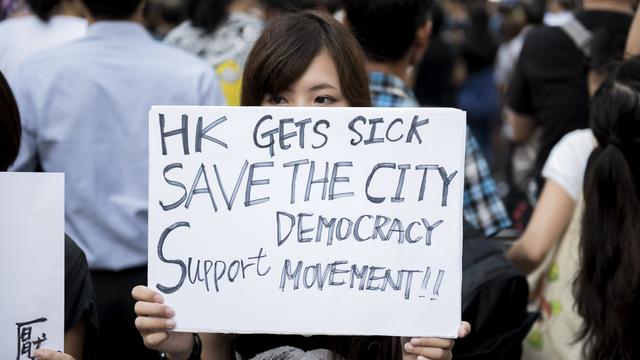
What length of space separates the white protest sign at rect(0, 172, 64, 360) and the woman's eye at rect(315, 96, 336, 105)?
75cm

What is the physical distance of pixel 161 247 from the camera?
222 cm

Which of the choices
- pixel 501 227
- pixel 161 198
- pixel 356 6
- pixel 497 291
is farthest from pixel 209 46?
pixel 161 198

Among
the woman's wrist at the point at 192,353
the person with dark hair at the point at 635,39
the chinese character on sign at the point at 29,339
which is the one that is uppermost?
the person with dark hair at the point at 635,39

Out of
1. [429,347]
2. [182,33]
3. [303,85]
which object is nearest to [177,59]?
[303,85]

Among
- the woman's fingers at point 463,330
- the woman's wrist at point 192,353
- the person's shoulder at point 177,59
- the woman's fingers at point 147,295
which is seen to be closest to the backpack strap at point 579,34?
the person's shoulder at point 177,59

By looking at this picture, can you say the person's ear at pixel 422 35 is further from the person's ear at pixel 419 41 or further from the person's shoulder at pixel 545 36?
the person's shoulder at pixel 545 36

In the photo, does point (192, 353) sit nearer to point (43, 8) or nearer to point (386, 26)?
point (386, 26)

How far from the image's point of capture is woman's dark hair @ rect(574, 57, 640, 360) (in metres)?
2.71

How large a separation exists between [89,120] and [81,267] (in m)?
1.15

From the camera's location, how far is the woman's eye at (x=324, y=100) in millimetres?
2609

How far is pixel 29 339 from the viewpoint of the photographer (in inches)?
85.0

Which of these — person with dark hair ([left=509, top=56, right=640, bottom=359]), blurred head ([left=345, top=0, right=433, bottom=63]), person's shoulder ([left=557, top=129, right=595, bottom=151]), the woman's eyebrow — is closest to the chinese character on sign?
the woman's eyebrow

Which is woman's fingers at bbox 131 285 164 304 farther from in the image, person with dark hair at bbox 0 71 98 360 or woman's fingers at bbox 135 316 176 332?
person with dark hair at bbox 0 71 98 360

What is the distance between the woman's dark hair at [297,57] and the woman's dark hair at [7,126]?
639 millimetres
